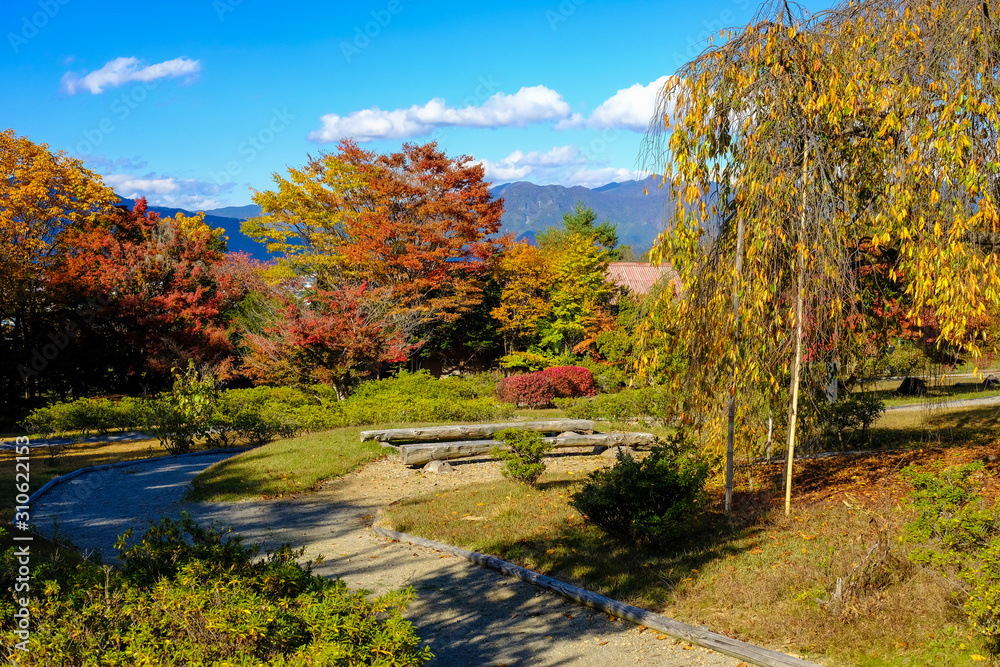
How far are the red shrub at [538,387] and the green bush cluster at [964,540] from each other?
1729cm

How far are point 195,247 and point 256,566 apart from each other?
21146mm

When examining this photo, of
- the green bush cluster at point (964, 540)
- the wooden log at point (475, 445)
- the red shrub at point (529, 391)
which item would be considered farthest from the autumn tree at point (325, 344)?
the green bush cluster at point (964, 540)

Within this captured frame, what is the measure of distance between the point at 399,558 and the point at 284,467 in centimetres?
515

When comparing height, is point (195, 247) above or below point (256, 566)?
above

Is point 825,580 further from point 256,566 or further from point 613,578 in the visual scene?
point 256,566

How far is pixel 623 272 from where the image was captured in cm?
3888

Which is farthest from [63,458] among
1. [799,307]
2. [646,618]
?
[799,307]

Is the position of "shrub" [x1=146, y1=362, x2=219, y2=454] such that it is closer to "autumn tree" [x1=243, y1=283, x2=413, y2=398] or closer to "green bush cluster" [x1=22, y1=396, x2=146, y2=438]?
"green bush cluster" [x1=22, y1=396, x2=146, y2=438]

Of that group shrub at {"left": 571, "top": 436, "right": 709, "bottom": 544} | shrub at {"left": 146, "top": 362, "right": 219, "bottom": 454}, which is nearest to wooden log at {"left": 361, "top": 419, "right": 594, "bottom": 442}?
shrub at {"left": 146, "top": 362, "right": 219, "bottom": 454}

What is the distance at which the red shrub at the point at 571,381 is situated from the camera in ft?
75.6

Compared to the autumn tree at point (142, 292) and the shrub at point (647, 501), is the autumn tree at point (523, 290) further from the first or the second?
the shrub at point (647, 501)

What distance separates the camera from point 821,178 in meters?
5.96

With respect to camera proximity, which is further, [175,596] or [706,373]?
[706,373]

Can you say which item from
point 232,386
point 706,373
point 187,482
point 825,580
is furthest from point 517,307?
point 825,580
